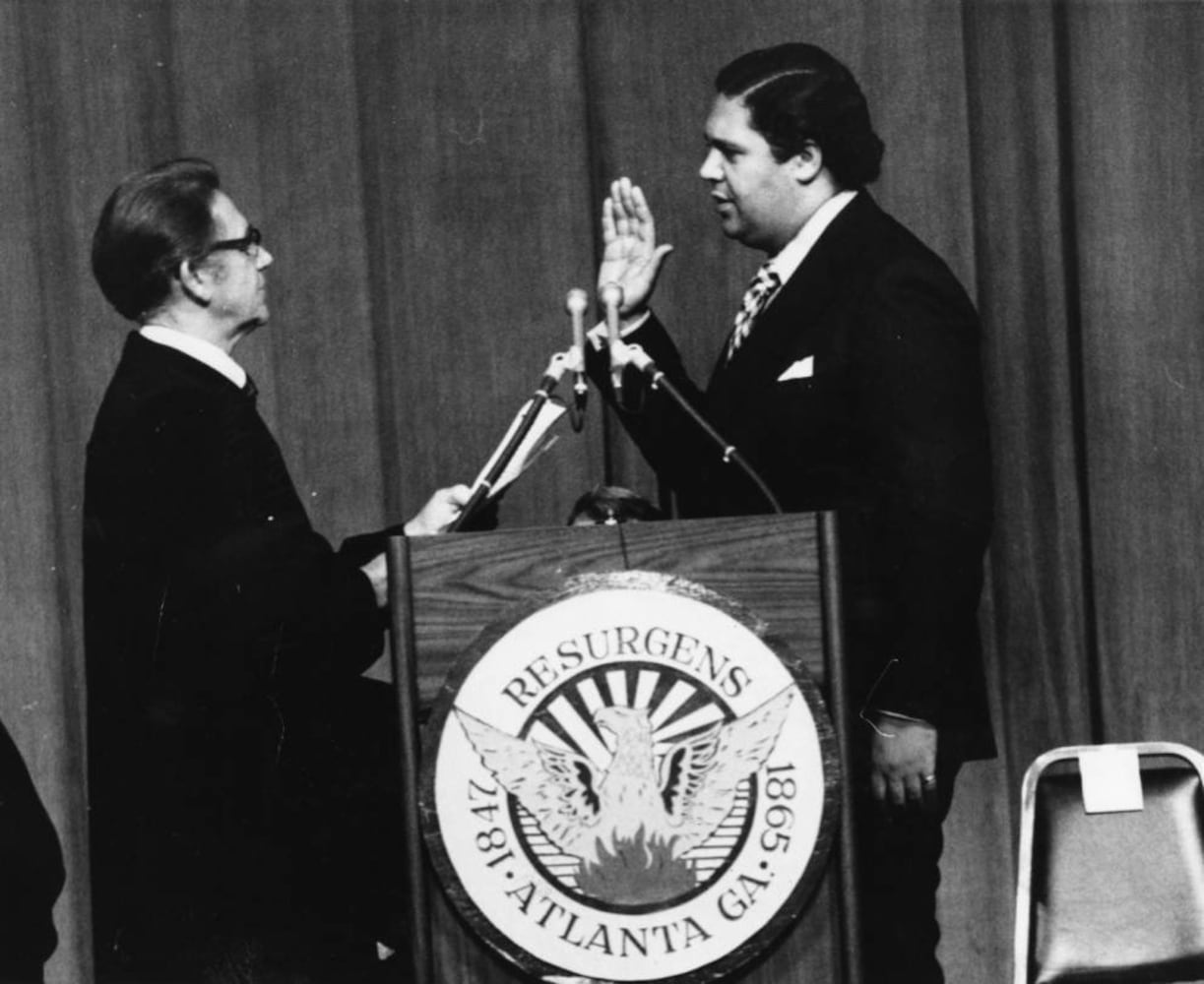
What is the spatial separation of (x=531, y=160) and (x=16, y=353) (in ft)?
3.14

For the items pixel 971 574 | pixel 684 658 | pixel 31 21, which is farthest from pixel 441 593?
pixel 31 21

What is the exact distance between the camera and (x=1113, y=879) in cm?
258

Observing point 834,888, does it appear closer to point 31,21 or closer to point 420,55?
point 420,55

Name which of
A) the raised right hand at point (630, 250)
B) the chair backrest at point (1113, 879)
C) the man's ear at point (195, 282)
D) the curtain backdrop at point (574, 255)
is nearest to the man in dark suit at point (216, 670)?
the man's ear at point (195, 282)

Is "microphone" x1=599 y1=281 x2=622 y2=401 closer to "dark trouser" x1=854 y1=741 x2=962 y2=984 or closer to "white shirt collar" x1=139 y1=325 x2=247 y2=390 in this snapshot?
"white shirt collar" x1=139 y1=325 x2=247 y2=390

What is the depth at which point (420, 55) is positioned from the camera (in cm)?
312

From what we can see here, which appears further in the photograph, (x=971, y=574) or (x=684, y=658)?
(x=971, y=574)

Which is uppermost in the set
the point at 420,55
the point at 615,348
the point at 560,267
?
the point at 420,55

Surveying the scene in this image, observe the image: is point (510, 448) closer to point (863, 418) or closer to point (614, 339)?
point (614, 339)

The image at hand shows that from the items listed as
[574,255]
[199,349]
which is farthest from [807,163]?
[199,349]

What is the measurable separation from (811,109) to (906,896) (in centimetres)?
125

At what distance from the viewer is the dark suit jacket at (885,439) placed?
2.51 metres

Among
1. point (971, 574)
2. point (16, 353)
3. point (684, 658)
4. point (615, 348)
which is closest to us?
point (684, 658)

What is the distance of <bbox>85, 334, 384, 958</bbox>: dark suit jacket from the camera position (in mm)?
2746
